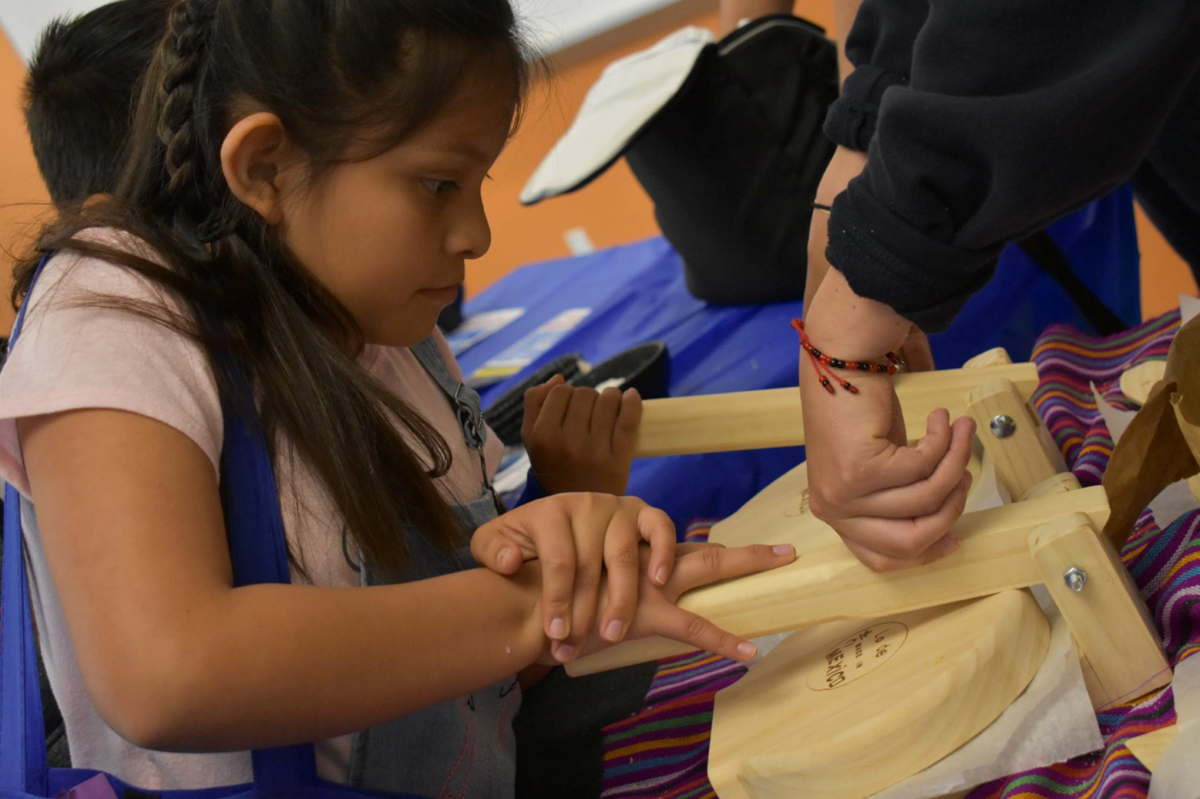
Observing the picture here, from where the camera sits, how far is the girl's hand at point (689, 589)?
0.46 meters

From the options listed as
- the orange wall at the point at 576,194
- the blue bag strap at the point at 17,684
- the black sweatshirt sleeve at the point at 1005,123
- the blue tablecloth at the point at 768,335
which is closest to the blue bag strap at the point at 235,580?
the blue bag strap at the point at 17,684

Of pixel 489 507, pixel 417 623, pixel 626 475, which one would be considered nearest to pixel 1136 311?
pixel 626 475

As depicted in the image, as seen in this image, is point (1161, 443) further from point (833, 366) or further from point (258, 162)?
point (258, 162)

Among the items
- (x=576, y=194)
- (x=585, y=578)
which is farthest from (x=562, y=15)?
(x=585, y=578)

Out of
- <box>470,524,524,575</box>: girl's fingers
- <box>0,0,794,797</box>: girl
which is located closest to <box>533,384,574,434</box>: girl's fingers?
<box>0,0,794,797</box>: girl

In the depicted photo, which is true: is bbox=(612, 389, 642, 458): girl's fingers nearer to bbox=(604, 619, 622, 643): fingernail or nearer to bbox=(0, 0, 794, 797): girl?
bbox=(0, 0, 794, 797): girl

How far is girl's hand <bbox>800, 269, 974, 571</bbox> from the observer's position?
433 millimetres

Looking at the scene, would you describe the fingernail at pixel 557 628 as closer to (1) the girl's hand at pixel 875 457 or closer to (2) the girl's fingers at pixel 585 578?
(2) the girl's fingers at pixel 585 578

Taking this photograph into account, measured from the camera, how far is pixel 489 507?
64 centimetres

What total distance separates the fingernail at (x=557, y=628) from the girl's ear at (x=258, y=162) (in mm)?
271

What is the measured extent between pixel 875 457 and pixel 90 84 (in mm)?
624

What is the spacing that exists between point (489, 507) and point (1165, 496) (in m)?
0.40

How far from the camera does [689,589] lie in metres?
0.48

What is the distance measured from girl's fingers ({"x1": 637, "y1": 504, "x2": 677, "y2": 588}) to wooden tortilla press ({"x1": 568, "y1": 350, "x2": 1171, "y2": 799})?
0.07 feet
